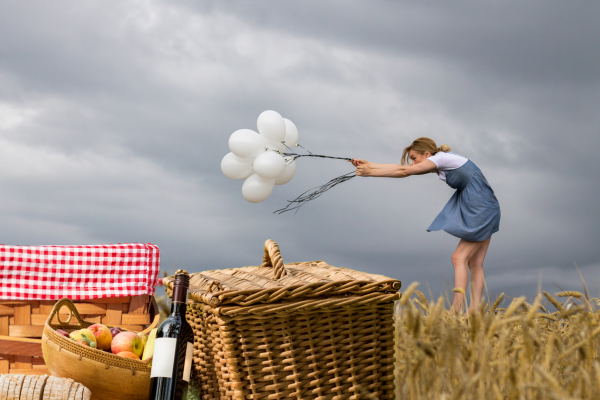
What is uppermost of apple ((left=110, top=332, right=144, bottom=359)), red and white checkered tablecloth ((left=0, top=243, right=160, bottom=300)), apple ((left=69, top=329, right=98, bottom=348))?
red and white checkered tablecloth ((left=0, top=243, right=160, bottom=300))

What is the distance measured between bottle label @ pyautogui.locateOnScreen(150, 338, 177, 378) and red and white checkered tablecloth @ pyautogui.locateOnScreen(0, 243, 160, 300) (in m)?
1.10

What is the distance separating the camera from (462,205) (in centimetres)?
459

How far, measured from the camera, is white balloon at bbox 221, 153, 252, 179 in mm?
3797

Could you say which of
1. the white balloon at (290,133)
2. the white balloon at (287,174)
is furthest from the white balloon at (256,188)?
the white balloon at (290,133)

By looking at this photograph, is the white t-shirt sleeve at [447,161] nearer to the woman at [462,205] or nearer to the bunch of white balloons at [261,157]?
the woman at [462,205]

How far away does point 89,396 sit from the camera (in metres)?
2.33

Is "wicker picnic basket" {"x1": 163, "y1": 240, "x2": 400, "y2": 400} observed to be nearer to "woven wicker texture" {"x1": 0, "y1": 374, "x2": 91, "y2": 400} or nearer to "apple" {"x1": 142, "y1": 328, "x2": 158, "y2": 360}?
"apple" {"x1": 142, "y1": 328, "x2": 158, "y2": 360}

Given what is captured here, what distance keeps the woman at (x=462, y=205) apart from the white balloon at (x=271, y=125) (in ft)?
3.34

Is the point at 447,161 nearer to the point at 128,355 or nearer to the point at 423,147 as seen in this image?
the point at 423,147

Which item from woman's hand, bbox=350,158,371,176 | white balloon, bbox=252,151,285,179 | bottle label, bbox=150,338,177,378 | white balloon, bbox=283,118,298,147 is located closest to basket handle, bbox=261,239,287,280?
bottle label, bbox=150,338,177,378

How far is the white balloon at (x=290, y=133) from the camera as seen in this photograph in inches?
154

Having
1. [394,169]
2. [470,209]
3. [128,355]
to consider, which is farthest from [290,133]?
[128,355]

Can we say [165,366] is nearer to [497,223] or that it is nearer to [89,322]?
[89,322]

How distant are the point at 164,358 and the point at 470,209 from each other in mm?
3212
